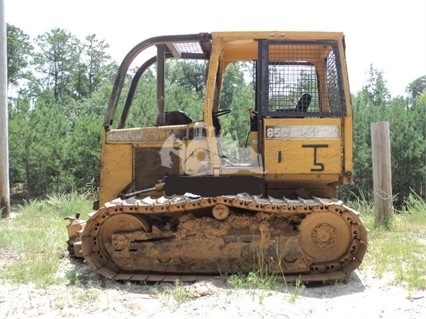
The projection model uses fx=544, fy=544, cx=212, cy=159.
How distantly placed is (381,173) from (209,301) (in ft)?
19.5

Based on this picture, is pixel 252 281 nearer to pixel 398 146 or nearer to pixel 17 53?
pixel 398 146

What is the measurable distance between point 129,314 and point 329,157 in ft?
8.48

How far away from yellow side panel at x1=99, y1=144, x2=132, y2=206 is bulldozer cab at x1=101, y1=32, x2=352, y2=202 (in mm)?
11

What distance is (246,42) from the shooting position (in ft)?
19.3

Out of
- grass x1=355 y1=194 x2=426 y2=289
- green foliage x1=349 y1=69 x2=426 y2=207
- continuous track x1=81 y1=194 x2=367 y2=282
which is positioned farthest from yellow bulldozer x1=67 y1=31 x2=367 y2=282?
green foliage x1=349 y1=69 x2=426 y2=207

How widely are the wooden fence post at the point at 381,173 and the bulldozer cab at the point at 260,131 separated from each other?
141 inches

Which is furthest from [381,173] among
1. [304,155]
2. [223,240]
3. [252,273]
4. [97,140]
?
[97,140]

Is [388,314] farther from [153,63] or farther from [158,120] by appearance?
[153,63]

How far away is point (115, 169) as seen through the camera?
6.22 m

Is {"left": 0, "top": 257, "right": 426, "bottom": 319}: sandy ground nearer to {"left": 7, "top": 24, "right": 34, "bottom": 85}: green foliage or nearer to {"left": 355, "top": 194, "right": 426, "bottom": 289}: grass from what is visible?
{"left": 355, "top": 194, "right": 426, "bottom": 289}: grass

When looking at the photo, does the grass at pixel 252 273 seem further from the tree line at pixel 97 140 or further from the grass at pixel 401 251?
the tree line at pixel 97 140

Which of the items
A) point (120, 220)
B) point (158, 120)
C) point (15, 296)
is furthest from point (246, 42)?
point (15, 296)

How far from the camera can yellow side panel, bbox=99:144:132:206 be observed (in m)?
6.18

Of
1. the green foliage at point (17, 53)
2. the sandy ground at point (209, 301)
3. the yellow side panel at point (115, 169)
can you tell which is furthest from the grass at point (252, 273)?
the green foliage at point (17, 53)
